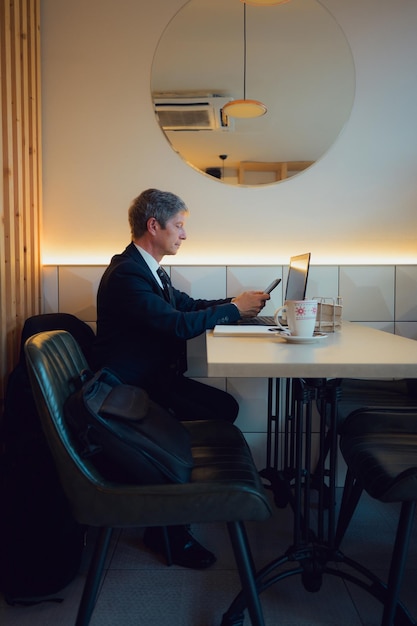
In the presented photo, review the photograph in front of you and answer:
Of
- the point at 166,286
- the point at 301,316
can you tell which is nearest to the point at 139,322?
the point at 166,286

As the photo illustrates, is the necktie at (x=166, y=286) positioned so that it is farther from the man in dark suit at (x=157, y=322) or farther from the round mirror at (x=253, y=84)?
the round mirror at (x=253, y=84)

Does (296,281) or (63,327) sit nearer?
(296,281)

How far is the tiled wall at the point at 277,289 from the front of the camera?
2410 mm

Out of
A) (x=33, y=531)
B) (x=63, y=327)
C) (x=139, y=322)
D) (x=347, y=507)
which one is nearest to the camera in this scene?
(x=33, y=531)

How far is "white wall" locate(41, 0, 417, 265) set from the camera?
2.42 m

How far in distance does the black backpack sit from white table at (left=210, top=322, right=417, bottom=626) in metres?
0.54

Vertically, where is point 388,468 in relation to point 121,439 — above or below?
below

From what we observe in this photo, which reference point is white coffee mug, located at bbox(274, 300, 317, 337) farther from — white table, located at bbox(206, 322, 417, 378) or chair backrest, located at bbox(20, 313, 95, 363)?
chair backrest, located at bbox(20, 313, 95, 363)

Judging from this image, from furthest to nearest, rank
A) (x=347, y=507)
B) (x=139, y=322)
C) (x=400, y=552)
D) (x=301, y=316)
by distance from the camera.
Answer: (x=139, y=322) → (x=347, y=507) → (x=301, y=316) → (x=400, y=552)

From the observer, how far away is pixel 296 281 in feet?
6.61

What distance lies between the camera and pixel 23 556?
147 centimetres

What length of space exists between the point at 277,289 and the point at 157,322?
0.88 m

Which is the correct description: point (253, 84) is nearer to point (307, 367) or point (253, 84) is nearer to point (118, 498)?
point (307, 367)

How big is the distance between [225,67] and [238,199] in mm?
647
